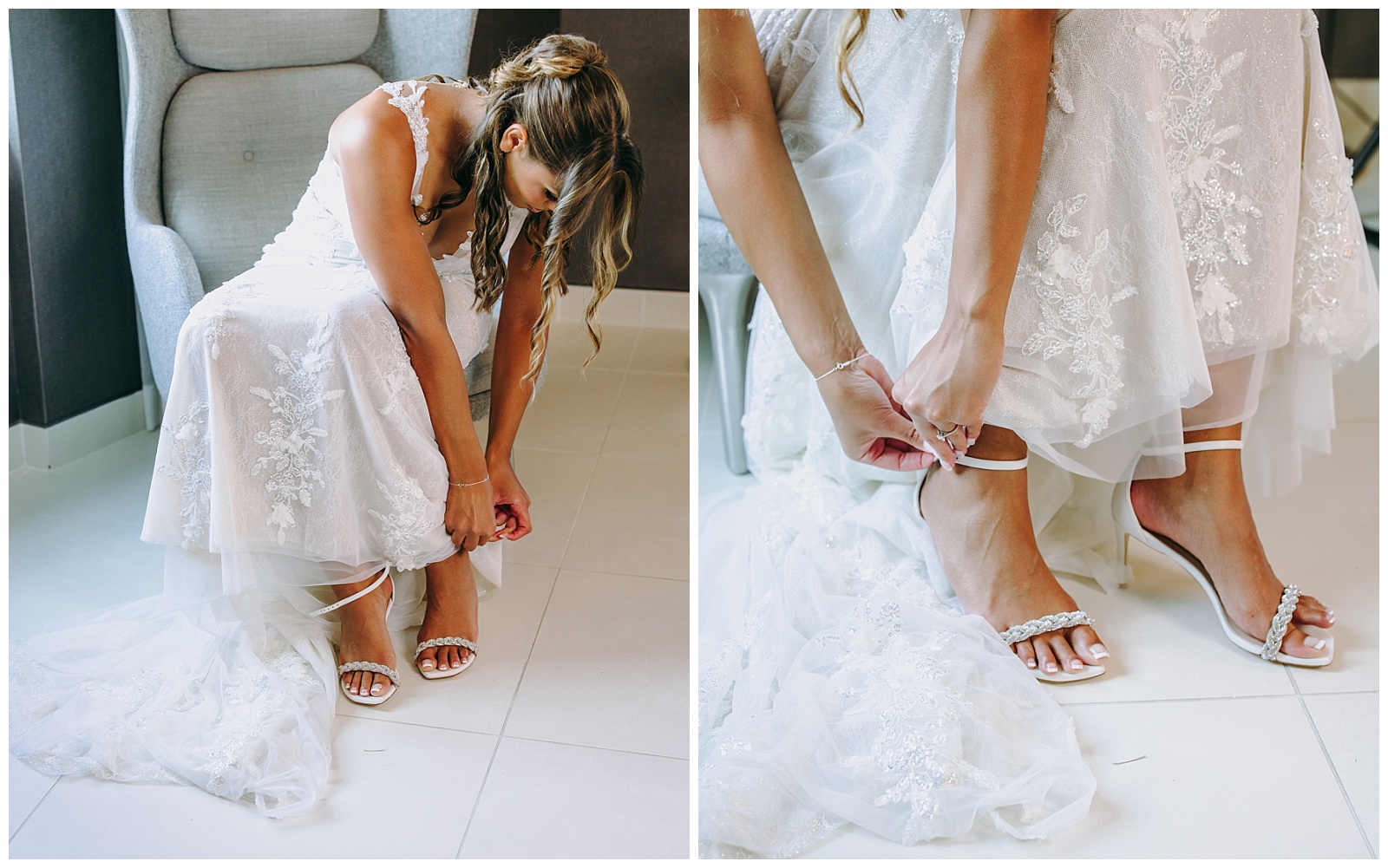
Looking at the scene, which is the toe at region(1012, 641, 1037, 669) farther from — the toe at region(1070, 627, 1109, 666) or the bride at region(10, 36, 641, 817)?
the bride at region(10, 36, 641, 817)

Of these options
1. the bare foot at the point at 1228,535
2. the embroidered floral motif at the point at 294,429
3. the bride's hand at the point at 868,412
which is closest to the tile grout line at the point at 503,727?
the embroidered floral motif at the point at 294,429

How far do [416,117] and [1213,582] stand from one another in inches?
45.9

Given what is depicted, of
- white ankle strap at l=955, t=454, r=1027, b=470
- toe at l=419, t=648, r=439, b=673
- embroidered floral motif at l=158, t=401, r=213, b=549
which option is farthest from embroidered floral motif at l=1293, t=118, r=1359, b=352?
embroidered floral motif at l=158, t=401, r=213, b=549

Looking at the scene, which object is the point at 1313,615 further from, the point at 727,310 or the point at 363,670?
the point at 363,670

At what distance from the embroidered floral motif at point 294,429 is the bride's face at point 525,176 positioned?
29 centimetres

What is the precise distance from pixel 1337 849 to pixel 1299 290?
645 millimetres

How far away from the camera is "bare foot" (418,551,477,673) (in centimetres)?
134

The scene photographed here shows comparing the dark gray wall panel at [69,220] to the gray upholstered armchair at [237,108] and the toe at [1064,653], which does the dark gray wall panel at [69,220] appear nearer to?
the gray upholstered armchair at [237,108]

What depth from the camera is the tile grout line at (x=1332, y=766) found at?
39.7 inches

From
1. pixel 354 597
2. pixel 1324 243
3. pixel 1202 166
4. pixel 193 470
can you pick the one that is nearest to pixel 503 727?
pixel 354 597

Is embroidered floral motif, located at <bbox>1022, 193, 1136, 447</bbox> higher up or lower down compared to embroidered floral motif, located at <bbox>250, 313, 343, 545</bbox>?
higher up

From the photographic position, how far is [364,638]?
4.23ft

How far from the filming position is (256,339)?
1.18 metres

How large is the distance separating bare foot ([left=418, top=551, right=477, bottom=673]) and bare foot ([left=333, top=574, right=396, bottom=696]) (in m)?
0.06
